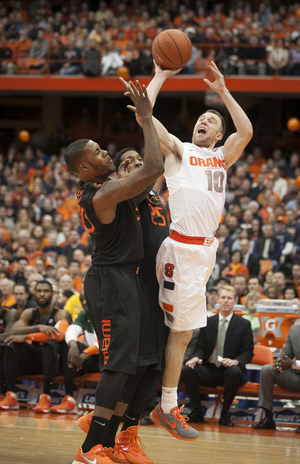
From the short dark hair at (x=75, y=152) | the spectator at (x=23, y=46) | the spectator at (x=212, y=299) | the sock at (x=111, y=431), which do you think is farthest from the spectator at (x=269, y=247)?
the spectator at (x=23, y=46)

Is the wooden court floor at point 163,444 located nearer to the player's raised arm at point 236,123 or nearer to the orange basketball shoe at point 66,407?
the orange basketball shoe at point 66,407

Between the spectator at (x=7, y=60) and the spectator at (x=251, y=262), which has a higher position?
the spectator at (x=7, y=60)

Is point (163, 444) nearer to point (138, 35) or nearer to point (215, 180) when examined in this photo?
point (215, 180)

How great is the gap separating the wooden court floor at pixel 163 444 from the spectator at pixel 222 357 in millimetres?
442

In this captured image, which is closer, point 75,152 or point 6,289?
point 75,152

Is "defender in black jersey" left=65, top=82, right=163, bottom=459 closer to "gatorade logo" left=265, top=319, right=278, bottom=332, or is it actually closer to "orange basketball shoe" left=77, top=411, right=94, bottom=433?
"orange basketball shoe" left=77, top=411, right=94, bottom=433

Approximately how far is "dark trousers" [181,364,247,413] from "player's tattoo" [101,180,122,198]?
3.76 metres

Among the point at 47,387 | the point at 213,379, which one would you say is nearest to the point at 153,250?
the point at 213,379

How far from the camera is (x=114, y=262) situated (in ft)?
12.9

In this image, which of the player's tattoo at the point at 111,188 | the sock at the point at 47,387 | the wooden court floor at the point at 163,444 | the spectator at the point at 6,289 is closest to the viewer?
the player's tattoo at the point at 111,188

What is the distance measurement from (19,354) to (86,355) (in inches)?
36.4

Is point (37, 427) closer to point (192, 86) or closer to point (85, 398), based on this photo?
point (85, 398)

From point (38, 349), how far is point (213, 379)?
7.58ft

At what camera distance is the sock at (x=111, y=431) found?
3.96 m
